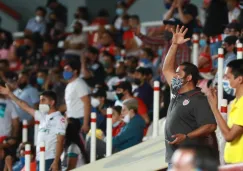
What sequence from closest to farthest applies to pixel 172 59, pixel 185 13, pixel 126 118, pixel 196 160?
pixel 196 160, pixel 172 59, pixel 126 118, pixel 185 13

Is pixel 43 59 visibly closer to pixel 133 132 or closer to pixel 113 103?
pixel 113 103

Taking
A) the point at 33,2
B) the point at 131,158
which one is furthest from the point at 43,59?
the point at 131,158

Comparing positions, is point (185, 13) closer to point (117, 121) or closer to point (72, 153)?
point (117, 121)

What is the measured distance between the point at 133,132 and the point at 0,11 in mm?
10202

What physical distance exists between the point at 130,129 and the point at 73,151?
861mm

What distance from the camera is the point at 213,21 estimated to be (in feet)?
44.1

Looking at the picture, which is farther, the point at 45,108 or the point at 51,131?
the point at 45,108

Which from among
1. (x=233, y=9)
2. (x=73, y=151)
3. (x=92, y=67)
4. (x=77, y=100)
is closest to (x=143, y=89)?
(x=77, y=100)

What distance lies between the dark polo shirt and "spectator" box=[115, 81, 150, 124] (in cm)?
425

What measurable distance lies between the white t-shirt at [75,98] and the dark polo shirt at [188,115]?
462 centimetres

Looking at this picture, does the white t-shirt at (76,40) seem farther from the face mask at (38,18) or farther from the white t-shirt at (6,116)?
the white t-shirt at (6,116)

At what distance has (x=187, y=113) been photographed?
336 inches

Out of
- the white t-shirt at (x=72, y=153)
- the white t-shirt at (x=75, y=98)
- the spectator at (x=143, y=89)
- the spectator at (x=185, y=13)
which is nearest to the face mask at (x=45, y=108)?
the white t-shirt at (x=72, y=153)

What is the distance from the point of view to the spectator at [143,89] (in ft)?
44.8
